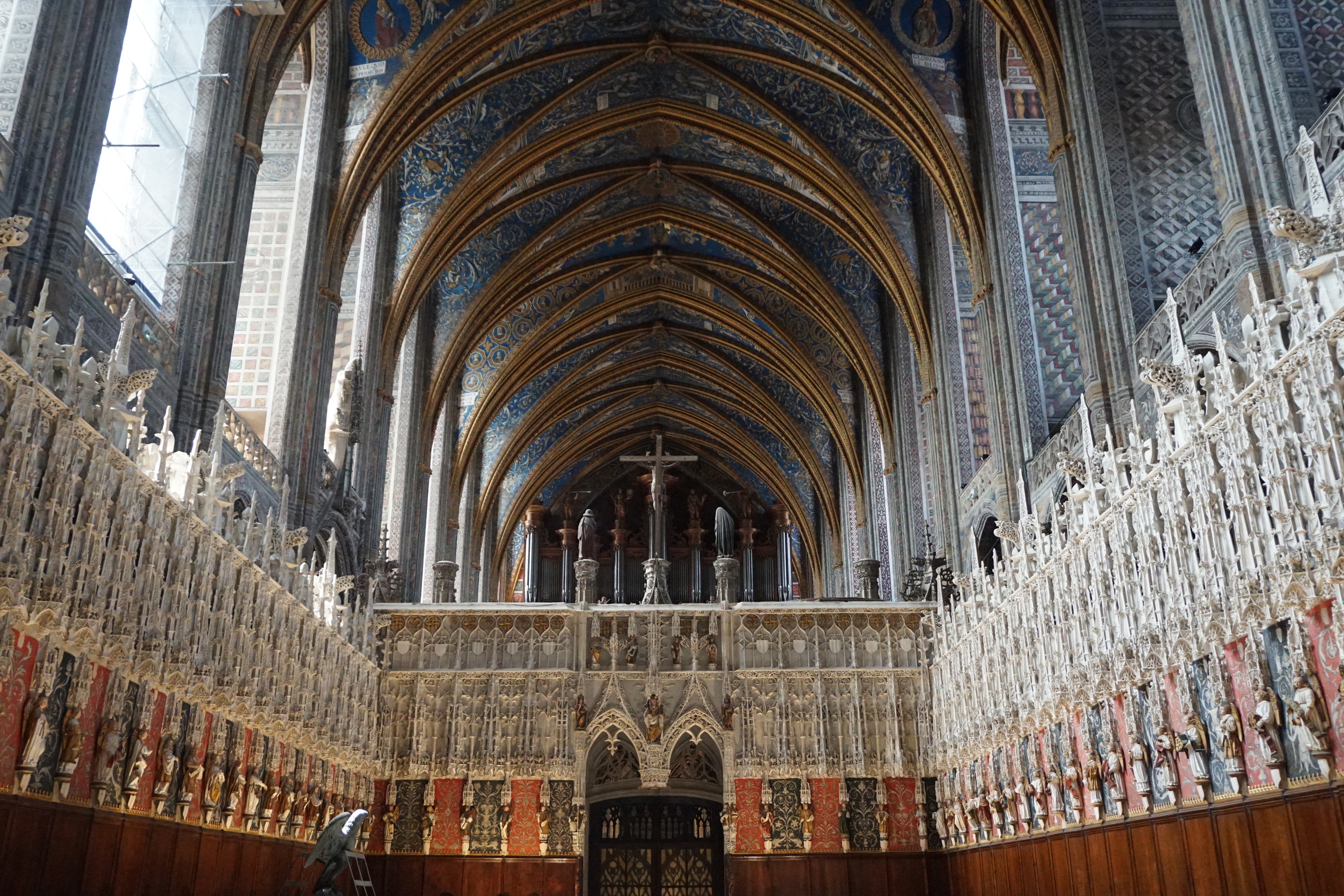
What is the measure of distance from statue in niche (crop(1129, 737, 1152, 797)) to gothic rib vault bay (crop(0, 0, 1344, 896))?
1.6 inches

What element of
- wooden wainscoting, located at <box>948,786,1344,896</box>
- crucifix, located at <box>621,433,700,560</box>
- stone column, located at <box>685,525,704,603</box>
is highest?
stone column, located at <box>685,525,704,603</box>

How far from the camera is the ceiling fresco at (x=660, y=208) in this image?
20719 millimetres

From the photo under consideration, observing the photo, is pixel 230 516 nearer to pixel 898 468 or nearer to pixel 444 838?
pixel 444 838

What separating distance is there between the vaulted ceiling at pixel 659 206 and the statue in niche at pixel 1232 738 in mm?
10929

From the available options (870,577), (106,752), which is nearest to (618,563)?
(870,577)

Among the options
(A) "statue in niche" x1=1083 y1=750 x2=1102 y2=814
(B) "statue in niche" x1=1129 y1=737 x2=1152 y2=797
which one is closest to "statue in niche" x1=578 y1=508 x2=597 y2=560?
(A) "statue in niche" x1=1083 y1=750 x2=1102 y2=814

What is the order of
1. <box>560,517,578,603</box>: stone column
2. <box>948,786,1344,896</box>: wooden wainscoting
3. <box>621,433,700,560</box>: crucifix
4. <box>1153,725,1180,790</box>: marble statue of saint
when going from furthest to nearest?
<box>560,517,578,603</box>: stone column < <box>621,433,700,560</box>: crucifix < <box>1153,725,1180,790</box>: marble statue of saint < <box>948,786,1344,896</box>: wooden wainscoting

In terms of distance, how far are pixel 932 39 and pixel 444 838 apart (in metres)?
16.4

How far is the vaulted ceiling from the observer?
2069cm

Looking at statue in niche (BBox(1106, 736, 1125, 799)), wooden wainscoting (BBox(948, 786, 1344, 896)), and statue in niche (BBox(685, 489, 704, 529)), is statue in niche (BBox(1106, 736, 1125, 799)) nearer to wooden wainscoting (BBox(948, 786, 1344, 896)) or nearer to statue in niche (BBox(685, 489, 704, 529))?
wooden wainscoting (BBox(948, 786, 1344, 896))

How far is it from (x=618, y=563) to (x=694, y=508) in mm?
3373

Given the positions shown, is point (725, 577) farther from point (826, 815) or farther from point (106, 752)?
point (106, 752)

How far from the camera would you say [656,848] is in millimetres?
24203

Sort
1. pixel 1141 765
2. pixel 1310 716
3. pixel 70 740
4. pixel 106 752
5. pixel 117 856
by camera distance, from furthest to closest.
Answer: pixel 1141 765
pixel 117 856
pixel 106 752
pixel 70 740
pixel 1310 716
